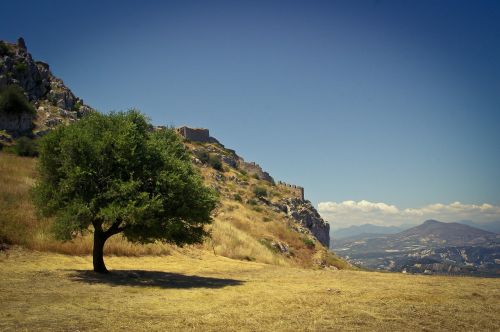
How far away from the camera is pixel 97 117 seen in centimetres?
2484

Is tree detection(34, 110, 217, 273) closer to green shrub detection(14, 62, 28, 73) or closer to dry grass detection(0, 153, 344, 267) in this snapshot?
dry grass detection(0, 153, 344, 267)

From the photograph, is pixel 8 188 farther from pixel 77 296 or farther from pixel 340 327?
pixel 340 327

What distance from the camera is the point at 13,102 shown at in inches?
2699

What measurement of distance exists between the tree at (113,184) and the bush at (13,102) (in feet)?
178

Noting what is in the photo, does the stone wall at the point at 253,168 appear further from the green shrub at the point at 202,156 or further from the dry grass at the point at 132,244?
the dry grass at the point at 132,244

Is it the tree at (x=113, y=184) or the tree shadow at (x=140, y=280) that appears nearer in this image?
the tree shadow at (x=140, y=280)

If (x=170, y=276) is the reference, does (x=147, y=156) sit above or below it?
above

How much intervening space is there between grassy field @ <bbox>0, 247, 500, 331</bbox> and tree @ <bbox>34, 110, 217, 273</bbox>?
322 cm

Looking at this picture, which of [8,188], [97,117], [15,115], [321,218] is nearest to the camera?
[97,117]

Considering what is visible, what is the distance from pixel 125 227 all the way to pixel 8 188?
18920mm

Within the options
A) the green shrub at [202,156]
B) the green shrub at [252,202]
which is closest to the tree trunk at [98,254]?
the green shrub at [252,202]

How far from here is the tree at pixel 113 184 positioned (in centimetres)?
2117

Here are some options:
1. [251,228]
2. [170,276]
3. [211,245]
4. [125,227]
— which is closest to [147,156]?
[125,227]

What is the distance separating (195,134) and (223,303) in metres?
155
